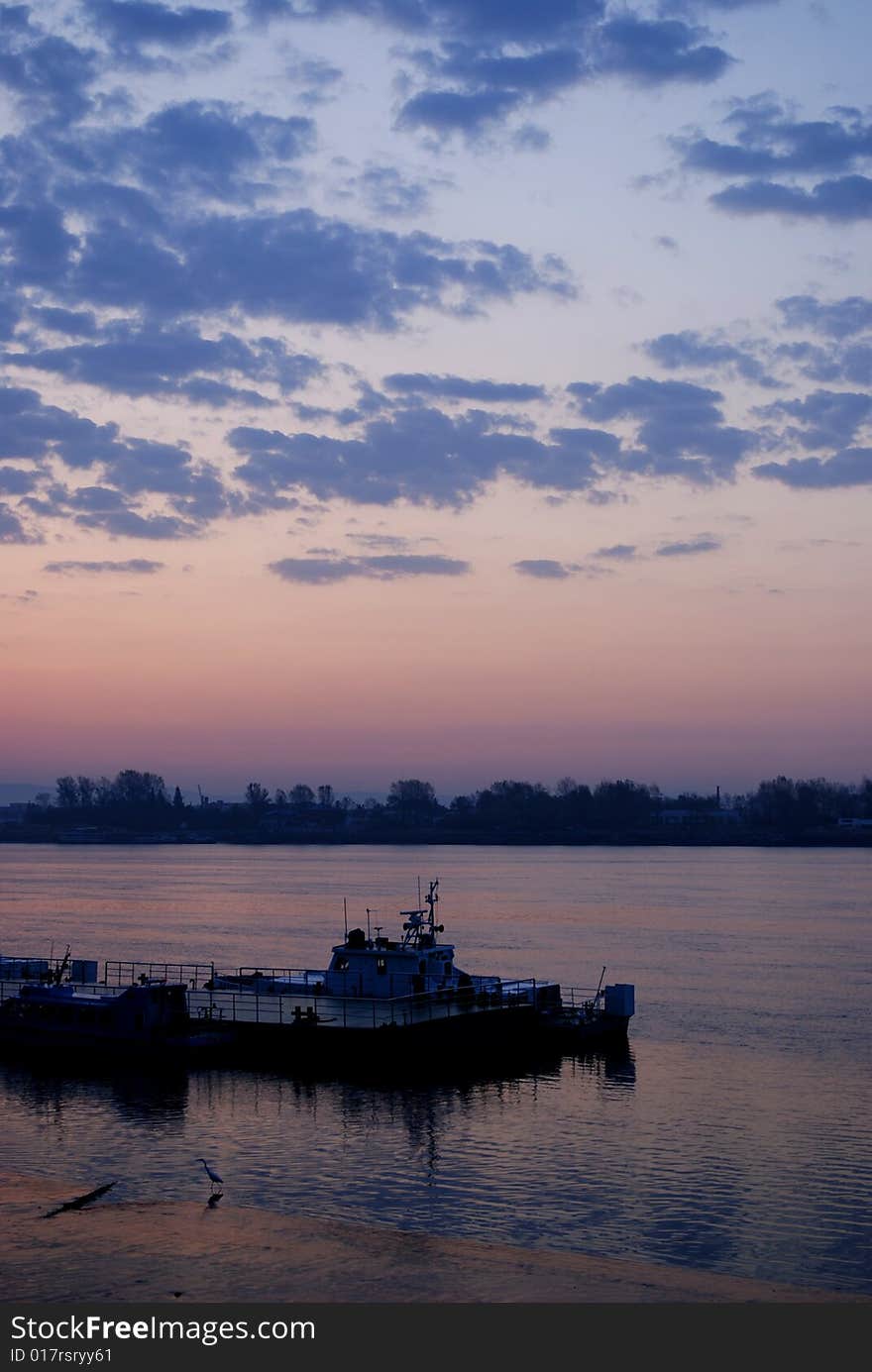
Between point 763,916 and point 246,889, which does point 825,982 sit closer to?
point 763,916

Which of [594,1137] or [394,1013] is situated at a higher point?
[394,1013]

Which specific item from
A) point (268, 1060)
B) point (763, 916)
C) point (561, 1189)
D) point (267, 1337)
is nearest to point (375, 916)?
point (763, 916)

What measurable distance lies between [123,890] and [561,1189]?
514ft

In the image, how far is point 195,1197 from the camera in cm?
3247

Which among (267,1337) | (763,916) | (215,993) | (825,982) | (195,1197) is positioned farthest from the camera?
(763,916)

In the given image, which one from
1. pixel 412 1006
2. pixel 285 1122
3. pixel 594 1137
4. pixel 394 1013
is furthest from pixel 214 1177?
pixel 412 1006

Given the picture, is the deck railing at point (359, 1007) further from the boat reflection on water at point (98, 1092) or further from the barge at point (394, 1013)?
the boat reflection on water at point (98, 1092)

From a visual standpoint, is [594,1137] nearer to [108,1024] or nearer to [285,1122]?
[285,1122]

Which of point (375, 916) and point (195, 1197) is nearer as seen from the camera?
point (195, 1197)

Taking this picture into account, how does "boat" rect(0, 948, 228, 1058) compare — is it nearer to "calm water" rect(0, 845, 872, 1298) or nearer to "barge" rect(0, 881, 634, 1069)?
"barge" rect(0, 881, 634, 1069)

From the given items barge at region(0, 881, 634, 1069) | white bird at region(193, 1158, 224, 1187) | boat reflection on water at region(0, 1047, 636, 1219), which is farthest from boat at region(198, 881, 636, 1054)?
white bird at region(193, 1158, 224, 1187)

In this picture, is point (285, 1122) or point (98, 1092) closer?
point (285, 1122)

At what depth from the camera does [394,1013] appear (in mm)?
52875

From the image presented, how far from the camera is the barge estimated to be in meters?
50.9
